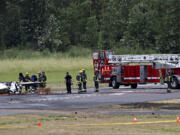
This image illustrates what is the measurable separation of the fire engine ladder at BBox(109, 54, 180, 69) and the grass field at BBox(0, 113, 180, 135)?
1615cm

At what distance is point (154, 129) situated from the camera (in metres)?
18.1

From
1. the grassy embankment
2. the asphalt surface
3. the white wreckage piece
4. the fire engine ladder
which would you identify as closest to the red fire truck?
the fire engine ladder

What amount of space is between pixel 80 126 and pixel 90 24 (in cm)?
8040

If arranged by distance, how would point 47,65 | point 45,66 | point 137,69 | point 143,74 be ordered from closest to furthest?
point 143,74, point 137,69, point 45,66, point 47,65

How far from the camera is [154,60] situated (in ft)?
131

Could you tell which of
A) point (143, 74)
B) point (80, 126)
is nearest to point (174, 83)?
point (143, 74)

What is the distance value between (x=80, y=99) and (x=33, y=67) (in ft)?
133

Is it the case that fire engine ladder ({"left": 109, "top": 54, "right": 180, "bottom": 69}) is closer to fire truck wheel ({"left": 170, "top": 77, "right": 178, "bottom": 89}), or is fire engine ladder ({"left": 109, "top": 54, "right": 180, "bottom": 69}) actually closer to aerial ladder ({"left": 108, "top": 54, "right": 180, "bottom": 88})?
aerial ladder ({"left": 108, "top": 54, "right": 180, "bottom": 88})

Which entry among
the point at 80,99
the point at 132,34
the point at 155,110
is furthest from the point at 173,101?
the point at 132,34

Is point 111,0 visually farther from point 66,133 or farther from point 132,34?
point 66,133

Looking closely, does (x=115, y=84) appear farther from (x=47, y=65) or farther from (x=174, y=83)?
(x=47, y=65)

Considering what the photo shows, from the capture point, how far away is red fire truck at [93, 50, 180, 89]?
3828 centimetres

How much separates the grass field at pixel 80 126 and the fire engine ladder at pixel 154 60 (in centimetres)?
1615

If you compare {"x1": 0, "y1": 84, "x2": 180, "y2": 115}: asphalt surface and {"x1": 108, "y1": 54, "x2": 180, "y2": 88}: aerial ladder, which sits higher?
{"x1": 108, "y1": 54, "x2": 180, "y2": 88}: aerial ladder
